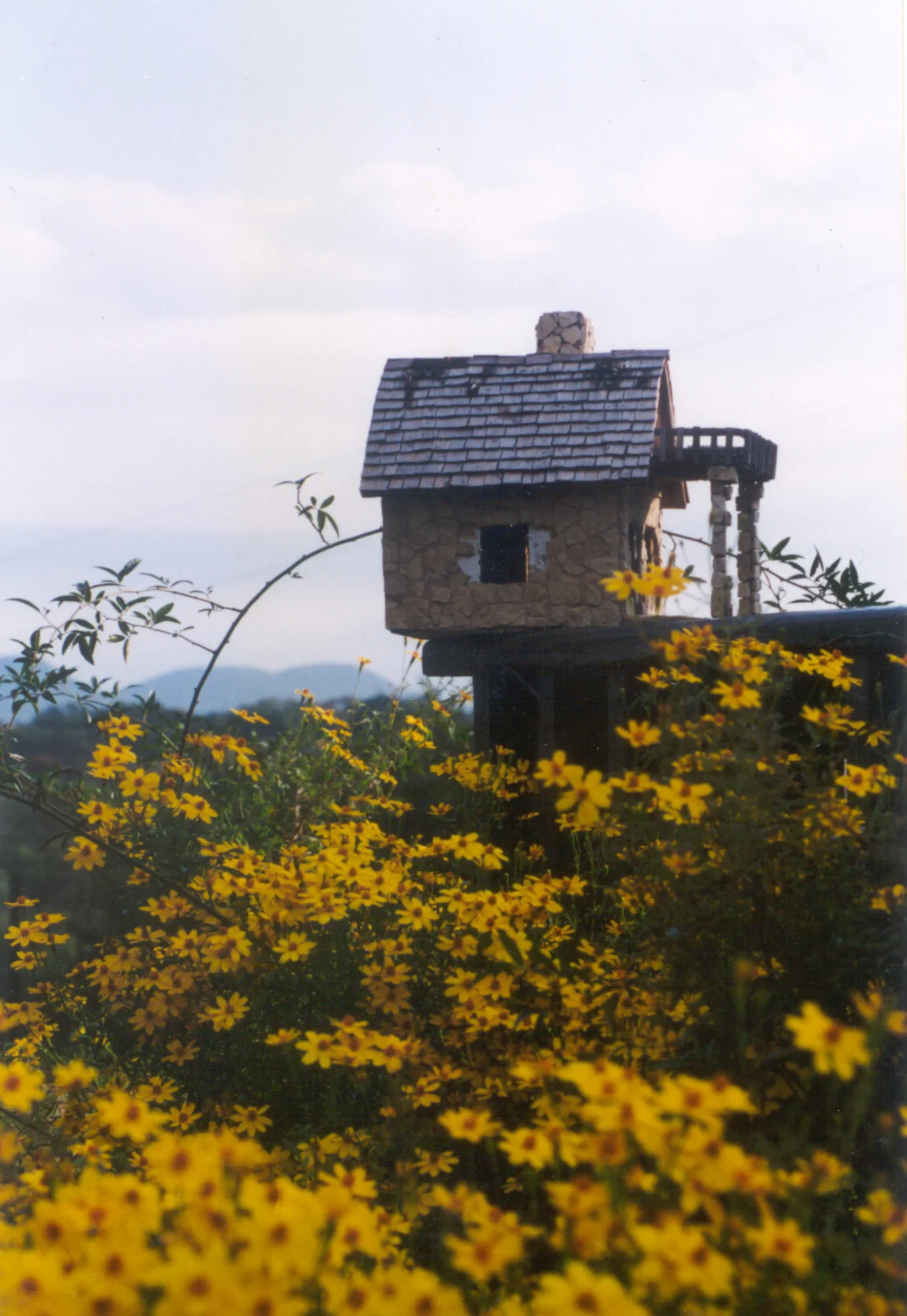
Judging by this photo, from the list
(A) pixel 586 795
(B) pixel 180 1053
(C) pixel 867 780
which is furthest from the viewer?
(B) pixel 180 1053

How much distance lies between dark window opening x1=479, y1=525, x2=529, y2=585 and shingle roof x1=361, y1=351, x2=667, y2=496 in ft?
1.38

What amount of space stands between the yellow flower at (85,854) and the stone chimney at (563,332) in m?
6.81

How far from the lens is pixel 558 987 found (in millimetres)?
2986

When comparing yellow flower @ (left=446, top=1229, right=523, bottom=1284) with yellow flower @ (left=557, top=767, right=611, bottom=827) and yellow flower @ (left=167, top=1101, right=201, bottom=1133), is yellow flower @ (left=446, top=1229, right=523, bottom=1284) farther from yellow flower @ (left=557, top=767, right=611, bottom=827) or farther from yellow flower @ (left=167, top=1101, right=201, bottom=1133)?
yellow flower @ (left=167, top=1101, right=201, bottom=1133)

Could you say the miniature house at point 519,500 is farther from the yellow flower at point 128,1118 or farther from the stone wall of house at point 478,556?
the yellow flower at point 128,1118

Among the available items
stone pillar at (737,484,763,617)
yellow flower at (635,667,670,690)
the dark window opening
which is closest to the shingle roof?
the dark window opening

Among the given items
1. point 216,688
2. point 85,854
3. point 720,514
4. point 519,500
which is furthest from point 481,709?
point 85,854

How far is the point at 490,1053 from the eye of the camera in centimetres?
308

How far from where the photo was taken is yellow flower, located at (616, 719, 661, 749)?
2803mm

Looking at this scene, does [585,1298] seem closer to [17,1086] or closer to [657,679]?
[17,1086]

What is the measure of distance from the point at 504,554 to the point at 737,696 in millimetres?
5941

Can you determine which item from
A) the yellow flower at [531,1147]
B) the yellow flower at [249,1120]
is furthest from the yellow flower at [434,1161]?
the yellow flower at [531,1147]

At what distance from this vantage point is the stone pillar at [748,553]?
29.5 feet

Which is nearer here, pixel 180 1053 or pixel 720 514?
pixel 180 1053
